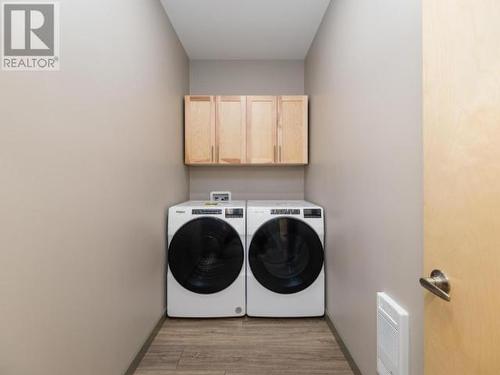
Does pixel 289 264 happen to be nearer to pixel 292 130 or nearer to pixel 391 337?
pixel 391 337

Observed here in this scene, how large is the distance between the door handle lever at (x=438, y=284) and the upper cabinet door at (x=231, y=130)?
215 cm

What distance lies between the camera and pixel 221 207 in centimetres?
232

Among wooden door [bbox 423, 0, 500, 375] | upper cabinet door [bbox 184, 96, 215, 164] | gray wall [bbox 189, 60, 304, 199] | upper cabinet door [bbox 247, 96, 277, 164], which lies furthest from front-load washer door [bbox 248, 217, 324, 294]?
wooden door [bbox 423, 0, 500, 375]

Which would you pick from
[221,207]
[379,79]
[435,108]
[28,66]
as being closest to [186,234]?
[221,207]

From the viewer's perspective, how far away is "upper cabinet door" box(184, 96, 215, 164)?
2764 millimetres

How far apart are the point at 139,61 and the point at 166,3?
0.75m

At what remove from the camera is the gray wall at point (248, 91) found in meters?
3.08

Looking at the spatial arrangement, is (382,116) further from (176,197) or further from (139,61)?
(176,197)

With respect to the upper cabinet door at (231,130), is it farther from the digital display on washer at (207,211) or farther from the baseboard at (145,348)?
the baseboard at (145,348)

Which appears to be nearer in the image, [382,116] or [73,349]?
[73,349]

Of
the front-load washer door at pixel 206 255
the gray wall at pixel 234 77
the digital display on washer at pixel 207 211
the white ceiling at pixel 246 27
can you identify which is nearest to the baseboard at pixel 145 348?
the front-load washer door at pixel 206 255

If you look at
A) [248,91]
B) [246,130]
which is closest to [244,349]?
[246,130]

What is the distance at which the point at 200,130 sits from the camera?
9.09 feet

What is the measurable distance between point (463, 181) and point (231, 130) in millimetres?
2302
